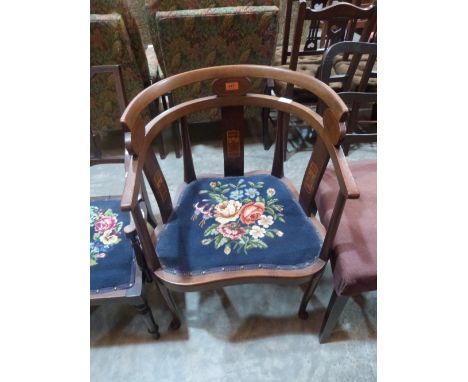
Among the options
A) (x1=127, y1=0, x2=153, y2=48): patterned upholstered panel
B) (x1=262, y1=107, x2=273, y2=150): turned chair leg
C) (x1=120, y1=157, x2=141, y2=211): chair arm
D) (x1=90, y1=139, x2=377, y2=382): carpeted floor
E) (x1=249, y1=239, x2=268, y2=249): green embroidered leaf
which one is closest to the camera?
(x1=120, y1=157, x2=141, y2=211): chair arm

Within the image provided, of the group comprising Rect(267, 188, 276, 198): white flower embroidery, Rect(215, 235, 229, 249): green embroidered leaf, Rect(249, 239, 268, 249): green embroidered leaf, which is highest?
Rect(267, 188, 276, 198): white flower embroidery

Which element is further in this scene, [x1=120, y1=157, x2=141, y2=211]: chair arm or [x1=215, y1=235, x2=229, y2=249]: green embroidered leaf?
[x1=215, y1=235, x2=229, y2=249]: green embroidered leaf

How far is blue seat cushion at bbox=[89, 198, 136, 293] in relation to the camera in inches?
35.2

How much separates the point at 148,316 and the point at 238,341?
1.10 ft

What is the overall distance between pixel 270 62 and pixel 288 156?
571 mm

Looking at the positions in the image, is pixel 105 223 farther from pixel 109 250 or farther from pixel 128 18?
pixel 128 18

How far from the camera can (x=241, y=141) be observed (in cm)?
108

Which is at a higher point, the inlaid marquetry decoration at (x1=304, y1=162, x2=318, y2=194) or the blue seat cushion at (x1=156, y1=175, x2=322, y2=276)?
the inlaid marquetry decoration at (x1=304, y1=162, x2=318, y2=194)

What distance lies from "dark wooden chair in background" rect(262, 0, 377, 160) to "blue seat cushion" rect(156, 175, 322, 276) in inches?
11.0

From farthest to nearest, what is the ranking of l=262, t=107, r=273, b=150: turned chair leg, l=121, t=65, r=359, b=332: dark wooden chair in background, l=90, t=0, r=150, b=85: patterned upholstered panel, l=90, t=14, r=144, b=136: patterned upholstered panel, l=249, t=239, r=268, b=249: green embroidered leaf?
l=262, t=107, r=273, b=150: turned chair leg
l=90, t=0, r=150, b=85: patterned upholstered panel
l=90, t=14, r=144, b=136: patterned upholstered panel
l=249, t=239, r=268, b=249: green embroidered leaf
l=121, t=65, r=359, b=332: dark wooden chair in background

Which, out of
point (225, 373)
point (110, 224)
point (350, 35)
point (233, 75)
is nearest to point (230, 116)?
point (233, 75)

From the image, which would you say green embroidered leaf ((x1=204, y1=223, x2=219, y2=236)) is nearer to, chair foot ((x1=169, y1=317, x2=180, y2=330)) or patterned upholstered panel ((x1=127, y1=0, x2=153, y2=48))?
chair foot ((x1=169, y1=317, x2=180, y2=330))

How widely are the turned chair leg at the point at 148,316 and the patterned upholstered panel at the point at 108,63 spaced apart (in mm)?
1161

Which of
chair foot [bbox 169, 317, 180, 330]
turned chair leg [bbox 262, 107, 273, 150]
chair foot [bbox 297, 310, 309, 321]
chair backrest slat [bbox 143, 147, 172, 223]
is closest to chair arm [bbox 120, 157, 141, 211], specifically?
chair backrest slat [bbox 143, 147, 172, 223]
